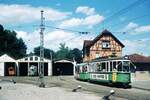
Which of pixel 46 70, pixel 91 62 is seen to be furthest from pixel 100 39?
pixel 91 62

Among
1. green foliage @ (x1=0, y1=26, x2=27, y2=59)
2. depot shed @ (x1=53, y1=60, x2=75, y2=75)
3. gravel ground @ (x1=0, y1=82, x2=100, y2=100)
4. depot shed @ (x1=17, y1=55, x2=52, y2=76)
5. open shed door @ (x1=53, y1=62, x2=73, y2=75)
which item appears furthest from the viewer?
green foliage @ (x1=0, y1=26, x2=27, y2=59)

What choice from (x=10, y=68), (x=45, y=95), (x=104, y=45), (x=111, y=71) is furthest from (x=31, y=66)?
(x=45, y=95)

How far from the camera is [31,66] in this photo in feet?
242

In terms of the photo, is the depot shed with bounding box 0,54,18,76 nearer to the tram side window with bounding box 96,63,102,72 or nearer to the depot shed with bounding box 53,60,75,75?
the depot shed with bounding box 53,60,75,75

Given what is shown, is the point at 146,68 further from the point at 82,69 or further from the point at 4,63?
the point at 4,63

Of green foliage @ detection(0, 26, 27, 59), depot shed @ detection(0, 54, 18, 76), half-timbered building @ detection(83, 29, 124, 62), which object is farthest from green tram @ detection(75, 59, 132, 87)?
green foliage @ detection(0, 26, 27, 59)

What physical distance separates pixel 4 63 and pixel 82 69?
27349 mm

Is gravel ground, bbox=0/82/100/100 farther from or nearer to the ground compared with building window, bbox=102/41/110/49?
nearer to the ground

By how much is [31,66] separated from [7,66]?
5.36 metres

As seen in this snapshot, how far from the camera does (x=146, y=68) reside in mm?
52562

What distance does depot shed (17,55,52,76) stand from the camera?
69.8 meters

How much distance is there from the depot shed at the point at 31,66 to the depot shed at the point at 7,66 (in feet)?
4.68

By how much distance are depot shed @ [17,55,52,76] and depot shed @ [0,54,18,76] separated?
1428 mm

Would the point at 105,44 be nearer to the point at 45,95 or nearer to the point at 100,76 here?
the point at 100,76
